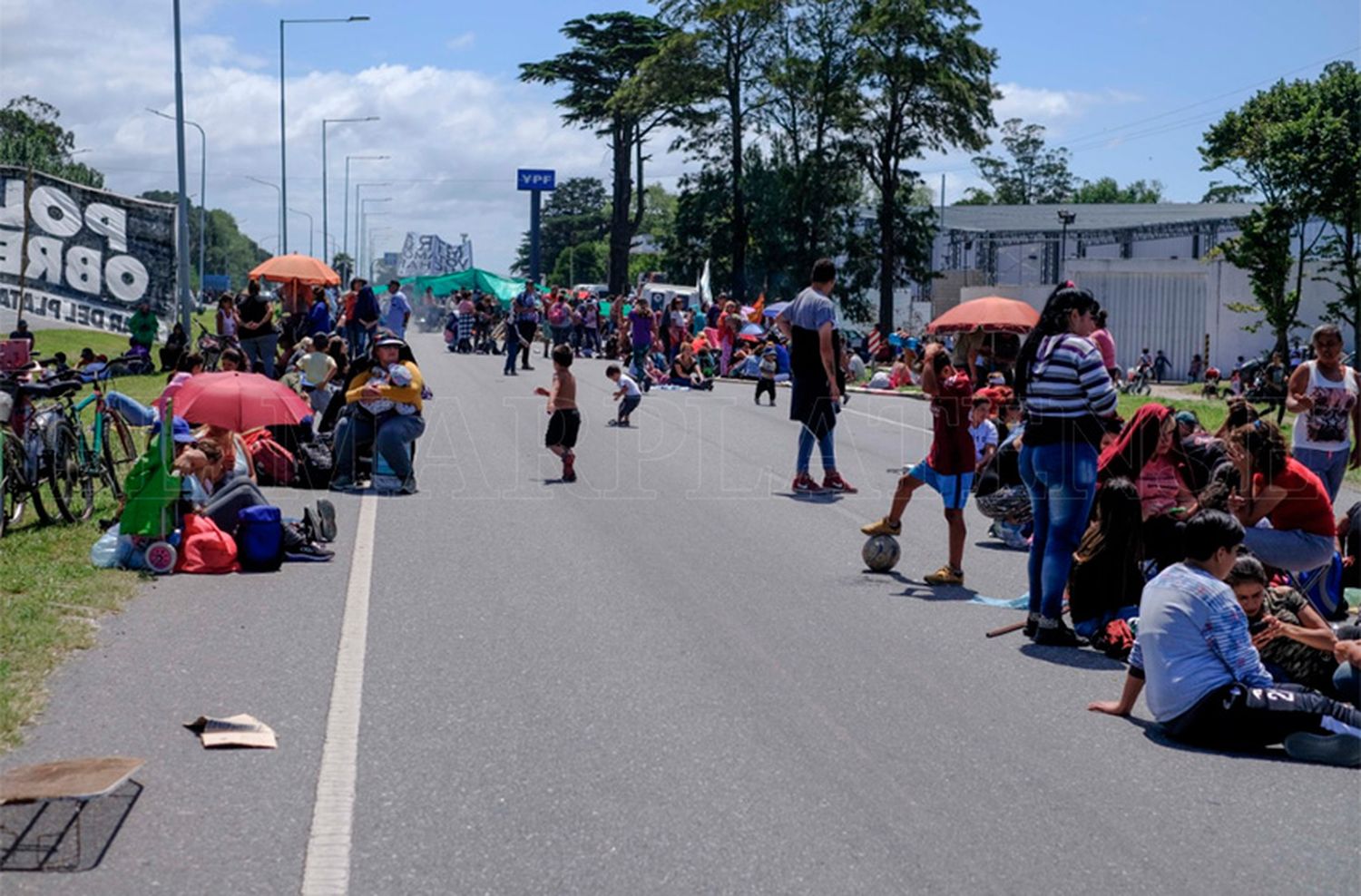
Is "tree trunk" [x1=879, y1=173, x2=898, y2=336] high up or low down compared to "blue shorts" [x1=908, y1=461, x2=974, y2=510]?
up

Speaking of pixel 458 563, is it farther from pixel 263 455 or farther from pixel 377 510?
pixel 263 455

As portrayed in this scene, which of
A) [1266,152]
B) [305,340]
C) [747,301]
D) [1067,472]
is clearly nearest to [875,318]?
[747,301]

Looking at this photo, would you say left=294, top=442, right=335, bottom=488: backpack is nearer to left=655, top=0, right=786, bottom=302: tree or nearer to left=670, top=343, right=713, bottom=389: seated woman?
left=670, top=343, right=713, bottom=389: seated woman

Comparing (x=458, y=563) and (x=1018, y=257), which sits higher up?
(x=1018, y=257)

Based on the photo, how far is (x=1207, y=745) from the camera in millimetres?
6809

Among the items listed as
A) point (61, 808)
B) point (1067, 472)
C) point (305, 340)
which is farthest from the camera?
point (305, 340)

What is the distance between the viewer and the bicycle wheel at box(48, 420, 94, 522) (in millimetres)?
12359

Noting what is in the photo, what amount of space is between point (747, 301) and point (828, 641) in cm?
5209

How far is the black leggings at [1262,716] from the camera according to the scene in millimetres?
6641

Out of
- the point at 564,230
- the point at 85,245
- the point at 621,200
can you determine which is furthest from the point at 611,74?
the point at 564,230

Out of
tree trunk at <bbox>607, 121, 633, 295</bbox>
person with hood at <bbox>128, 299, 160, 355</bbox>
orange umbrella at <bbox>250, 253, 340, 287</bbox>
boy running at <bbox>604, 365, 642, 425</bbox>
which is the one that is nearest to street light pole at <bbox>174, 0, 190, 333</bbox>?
person with hood at <bbox>128, 299, 160, 355</bbox>

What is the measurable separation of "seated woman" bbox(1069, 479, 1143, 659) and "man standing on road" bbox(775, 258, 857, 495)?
5807mm

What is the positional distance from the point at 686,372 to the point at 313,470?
673 inches

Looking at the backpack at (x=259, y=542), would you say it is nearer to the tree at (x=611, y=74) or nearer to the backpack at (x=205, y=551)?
the backpack at (x=205, y=551)
